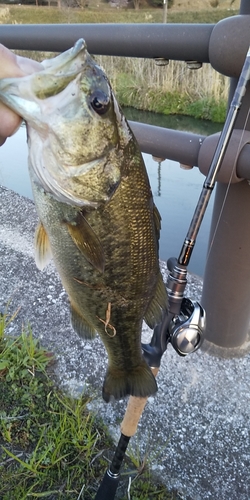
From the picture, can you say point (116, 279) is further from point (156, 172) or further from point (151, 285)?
point (156, 172)

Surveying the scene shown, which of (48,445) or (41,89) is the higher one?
(41,89)

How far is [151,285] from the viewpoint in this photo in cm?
131

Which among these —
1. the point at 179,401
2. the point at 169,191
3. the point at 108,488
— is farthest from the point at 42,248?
the point at 169,191

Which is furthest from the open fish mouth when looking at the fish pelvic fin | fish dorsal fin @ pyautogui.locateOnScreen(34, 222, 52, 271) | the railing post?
the railing post

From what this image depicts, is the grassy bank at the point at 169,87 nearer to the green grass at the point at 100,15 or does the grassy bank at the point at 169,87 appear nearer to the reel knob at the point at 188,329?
the reel knob at the point at 188,329

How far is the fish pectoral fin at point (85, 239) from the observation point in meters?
1.16

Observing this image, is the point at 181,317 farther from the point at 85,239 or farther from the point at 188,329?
the point at 85,239

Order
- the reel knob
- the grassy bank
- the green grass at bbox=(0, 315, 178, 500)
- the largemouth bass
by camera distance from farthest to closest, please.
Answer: the grassy bank, the green grass at bbox=(0, 315, 178, 500), the reel knob, the largemouth bass

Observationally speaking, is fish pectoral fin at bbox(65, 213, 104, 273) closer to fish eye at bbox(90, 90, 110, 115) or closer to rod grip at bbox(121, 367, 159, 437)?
fish eye at bbox(90, 90, 110, 115)

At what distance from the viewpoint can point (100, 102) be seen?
1.09 metres

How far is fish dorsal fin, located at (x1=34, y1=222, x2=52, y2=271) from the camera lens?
1.29 meters

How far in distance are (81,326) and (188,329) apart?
397 mm

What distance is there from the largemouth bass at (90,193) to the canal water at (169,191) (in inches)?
106

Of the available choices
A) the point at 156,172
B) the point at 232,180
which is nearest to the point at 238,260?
the point at 232,180
